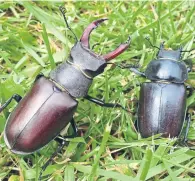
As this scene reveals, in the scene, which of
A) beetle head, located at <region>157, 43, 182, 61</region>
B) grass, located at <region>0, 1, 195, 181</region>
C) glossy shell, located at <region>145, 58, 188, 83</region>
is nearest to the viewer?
grass, located at <region>0, 1, 195, 181</region>

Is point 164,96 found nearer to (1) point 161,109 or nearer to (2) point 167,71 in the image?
(1) point 161,109

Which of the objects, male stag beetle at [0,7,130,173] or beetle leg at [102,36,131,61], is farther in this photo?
beetle leg at [102,36,131,61]

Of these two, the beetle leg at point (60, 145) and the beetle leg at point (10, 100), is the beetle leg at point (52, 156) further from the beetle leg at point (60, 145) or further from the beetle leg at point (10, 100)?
the beetle leg at point (10, 100)

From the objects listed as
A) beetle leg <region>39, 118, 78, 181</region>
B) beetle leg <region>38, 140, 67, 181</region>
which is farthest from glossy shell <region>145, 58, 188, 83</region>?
beetle leg <region>38, 140, 67, 181</region>

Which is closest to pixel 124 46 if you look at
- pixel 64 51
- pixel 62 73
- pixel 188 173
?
pixel 62 73

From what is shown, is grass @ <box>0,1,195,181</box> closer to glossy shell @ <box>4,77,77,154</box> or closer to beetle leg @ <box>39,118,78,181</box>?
beetle leg @ <box>39,118,78,181</box>

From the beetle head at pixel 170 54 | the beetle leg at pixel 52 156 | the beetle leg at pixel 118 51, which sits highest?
the beetle leg at pixel 118 51

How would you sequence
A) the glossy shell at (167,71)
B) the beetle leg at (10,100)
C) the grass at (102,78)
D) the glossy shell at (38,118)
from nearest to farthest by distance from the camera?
1. the glossy shell at (38,118)
2. the grass at (102,78)
3. the beetle leg at (10,100)
4. the glossy shell at (167,71)

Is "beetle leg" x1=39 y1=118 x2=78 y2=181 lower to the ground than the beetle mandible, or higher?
lower

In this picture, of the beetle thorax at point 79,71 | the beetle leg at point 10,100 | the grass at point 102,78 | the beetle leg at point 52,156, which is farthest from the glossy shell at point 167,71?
the beetle leg at point 10,100
